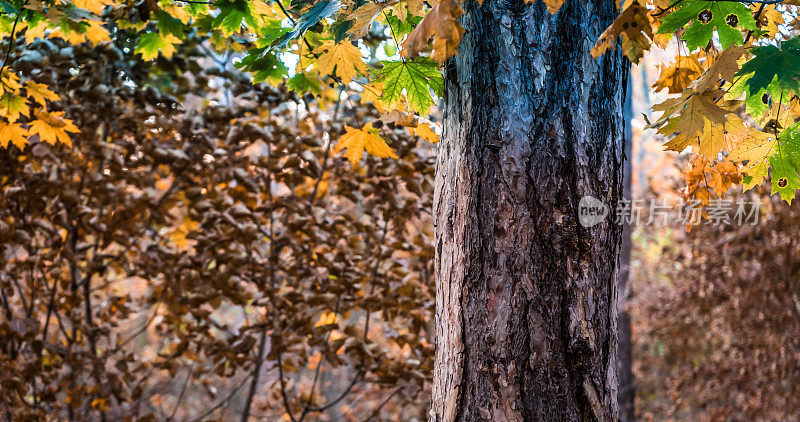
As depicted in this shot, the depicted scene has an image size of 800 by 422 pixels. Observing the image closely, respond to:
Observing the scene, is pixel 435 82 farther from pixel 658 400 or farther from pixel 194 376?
pixel 658 400

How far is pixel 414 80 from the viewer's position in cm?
158

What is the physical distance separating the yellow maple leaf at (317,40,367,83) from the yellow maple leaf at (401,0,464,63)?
0.59 meters

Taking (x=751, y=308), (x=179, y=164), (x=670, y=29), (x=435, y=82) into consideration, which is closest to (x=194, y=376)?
(x=179, y=164)

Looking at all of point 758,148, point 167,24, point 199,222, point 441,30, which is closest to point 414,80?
point 441,30

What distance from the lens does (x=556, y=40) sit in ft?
4.55

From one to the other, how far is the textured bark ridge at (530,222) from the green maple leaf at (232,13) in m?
0.83

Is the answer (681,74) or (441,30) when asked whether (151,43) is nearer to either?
(441,30)

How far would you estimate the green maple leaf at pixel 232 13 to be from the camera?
1874 mm

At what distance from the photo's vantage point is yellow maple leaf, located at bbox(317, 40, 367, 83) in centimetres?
174

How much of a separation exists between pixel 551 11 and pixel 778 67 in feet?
1.64

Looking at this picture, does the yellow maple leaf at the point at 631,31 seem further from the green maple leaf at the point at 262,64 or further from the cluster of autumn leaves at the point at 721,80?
the green maple leaf at the point at 262,64

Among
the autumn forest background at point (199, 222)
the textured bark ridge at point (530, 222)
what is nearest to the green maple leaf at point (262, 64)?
the textured bark ridge at point (530, 222)

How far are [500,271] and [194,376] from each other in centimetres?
286

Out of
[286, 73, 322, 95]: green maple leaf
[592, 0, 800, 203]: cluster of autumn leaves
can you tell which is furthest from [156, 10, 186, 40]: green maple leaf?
[592, 0, 800, 203]: cluster of autumn leaves
